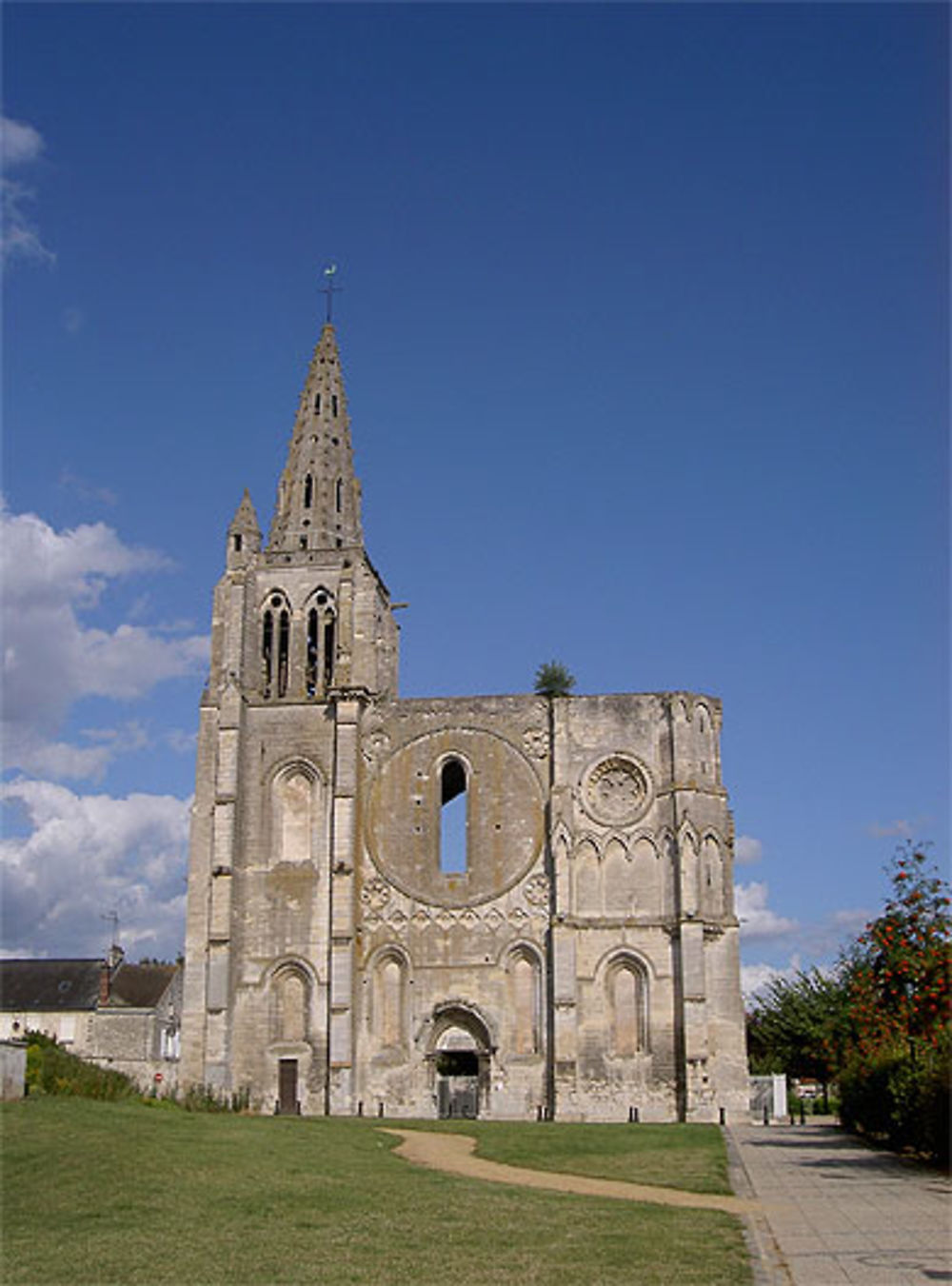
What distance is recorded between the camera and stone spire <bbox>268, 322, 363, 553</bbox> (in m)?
46.1

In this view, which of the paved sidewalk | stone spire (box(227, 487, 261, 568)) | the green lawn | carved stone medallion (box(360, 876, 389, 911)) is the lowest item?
the green lawn

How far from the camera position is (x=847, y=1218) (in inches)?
561

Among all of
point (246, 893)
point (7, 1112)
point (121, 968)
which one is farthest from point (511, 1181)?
point (121, 968)

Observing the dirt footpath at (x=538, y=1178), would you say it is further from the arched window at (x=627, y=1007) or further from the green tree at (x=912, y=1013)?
the arched window at (x=627, y=1007)

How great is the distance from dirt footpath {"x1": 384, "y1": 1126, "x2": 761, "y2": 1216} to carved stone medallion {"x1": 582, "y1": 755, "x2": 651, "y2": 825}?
46.4 feet

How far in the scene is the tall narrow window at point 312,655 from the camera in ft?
144

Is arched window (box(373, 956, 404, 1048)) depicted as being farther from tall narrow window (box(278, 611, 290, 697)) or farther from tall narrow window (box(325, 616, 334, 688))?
tall narrow window (box(278, 611, 290, 697))

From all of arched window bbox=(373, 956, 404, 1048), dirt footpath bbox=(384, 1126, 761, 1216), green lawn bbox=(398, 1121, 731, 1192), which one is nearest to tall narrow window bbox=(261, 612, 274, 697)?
arched window bbox=(373, 956, 404, 1048)

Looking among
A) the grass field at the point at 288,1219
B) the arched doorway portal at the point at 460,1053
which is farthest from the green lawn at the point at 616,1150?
the arched doorway portal at the point at 460,1053

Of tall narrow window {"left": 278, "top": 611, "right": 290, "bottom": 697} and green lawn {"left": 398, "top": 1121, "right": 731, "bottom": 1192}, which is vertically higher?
tall narrow window {"left": 278, "top": 611, "right": 290, "bottom": 697}

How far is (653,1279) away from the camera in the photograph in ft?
33.5

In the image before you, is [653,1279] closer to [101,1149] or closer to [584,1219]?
[584,1219]

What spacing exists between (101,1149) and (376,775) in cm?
2496

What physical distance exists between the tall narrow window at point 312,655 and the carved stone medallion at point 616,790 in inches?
362
